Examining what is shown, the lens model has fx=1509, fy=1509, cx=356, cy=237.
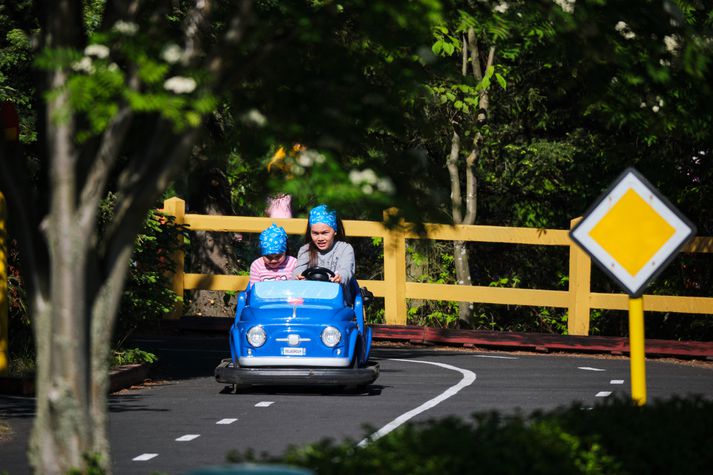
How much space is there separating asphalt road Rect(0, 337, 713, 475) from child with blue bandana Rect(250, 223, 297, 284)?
128cm

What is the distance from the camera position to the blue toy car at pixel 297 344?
1435 cm

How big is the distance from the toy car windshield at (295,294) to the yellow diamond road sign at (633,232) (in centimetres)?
643

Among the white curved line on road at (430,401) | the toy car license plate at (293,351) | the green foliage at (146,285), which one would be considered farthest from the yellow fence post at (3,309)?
the white curved line on road at (430,401)

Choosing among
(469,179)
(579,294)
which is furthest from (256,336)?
(469,179)

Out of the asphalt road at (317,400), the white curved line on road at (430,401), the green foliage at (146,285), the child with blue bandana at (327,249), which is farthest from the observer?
the green foliage at (146,285)

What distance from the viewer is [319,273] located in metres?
15.5

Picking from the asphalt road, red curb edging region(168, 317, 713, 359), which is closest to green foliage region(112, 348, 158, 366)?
the asphalt road

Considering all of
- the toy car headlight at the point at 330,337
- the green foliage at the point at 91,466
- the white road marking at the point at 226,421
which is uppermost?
the toy car headlight at the point at 330,337

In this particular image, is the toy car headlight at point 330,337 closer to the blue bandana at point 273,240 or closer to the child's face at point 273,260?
the blue bandana at point 273,240

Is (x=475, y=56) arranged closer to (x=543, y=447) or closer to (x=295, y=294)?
(x=295, y=294)

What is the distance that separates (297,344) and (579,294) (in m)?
7.90

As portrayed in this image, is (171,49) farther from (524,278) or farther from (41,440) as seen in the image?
(524,278)

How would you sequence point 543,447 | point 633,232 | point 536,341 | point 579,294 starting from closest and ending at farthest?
point 543,447
point 633,232
point 536,341
point 579,294

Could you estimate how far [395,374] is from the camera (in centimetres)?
1692
